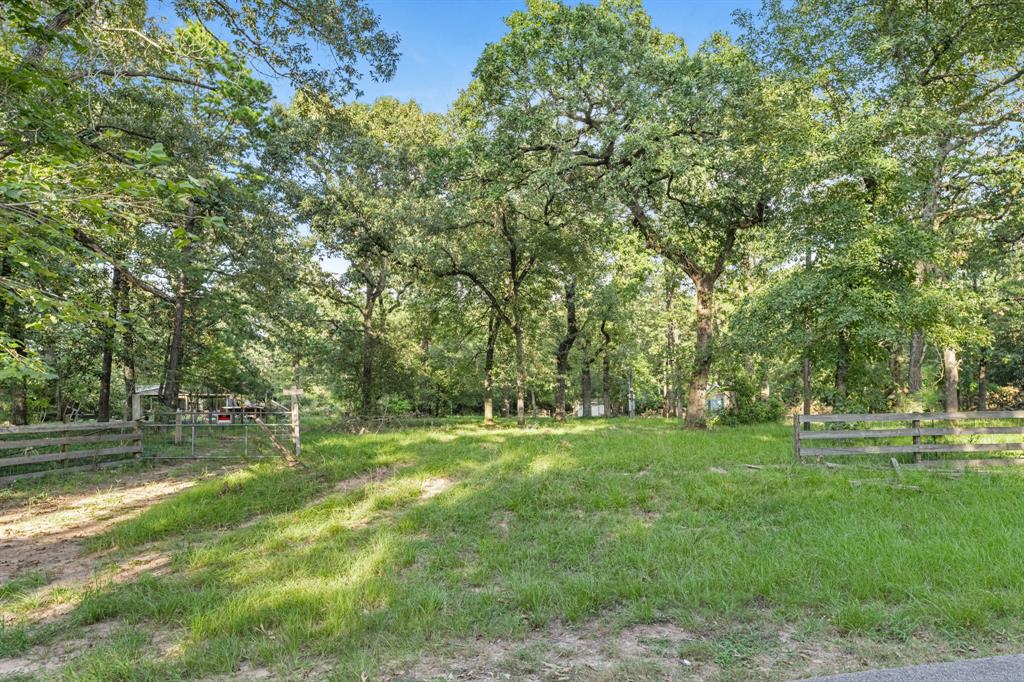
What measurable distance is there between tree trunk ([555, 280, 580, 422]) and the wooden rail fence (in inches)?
673

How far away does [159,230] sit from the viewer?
13953 mm

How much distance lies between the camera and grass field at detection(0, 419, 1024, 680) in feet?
11.8

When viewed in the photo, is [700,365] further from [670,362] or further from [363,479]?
[670,362]

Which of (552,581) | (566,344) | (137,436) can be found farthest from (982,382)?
(137,436)

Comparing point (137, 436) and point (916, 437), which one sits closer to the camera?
point (916, 437)

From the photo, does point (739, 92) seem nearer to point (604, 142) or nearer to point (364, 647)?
point (604, 142)

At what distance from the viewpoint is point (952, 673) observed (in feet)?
9.79

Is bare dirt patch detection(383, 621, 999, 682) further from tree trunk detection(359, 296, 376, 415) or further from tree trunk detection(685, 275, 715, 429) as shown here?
tree trunk detection(359, 296, 376, 415)

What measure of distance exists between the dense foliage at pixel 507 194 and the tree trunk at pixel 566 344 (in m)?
1.26

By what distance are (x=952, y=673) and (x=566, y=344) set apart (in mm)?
24938

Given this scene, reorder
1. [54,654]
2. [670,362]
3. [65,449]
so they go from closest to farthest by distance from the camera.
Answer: [54,654] < [65,449] < [670,362]

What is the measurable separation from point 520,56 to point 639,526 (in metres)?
13.3

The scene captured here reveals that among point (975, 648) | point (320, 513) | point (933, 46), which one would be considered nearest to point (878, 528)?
point (975, 648)

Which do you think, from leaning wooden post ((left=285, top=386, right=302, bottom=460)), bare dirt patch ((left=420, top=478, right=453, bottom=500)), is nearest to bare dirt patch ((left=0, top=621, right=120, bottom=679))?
bare dirt patch ((left=420, top=478, right=453, bottom=500))
